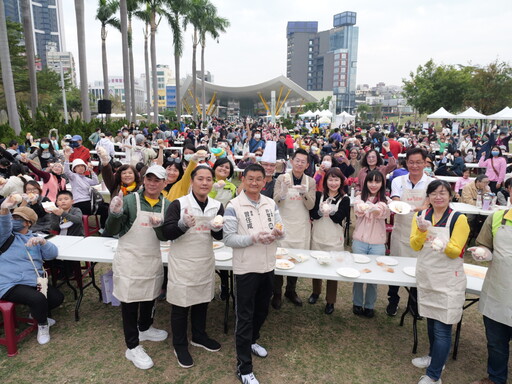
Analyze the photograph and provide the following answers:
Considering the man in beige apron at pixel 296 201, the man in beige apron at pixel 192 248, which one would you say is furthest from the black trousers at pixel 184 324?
the man in beige apron at pixel 296 201

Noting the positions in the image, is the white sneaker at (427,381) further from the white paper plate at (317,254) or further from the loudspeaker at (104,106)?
the loudspeaker at (104,106)

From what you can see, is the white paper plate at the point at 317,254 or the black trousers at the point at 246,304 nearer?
the black trousers at the point at 246,304

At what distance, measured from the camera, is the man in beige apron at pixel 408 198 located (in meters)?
3.83

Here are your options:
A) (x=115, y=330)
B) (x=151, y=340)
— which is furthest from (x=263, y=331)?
(x=115, y=330)

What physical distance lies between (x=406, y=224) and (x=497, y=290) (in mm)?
1283

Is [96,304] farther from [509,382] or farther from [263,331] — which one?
[509,382]

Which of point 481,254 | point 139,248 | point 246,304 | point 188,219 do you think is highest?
point 188,219

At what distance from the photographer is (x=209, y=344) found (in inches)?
131

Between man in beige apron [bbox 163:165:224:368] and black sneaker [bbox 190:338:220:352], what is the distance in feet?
1.21

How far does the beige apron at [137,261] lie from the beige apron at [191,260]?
8.1 inches

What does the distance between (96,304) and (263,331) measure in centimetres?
211

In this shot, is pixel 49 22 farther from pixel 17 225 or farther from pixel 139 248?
pixel 139 248

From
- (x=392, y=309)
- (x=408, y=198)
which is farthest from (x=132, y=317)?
(x=408, y=198)

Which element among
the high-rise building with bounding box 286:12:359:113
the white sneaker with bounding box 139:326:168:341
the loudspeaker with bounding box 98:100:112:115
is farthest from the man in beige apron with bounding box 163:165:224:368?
the high-rise building with bounding box 286:12:359:113
